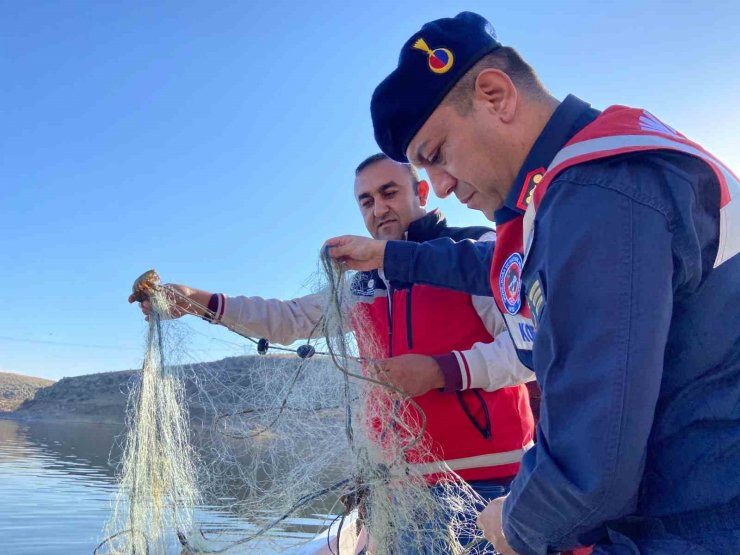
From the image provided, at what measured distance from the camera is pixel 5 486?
A: 43.3ft

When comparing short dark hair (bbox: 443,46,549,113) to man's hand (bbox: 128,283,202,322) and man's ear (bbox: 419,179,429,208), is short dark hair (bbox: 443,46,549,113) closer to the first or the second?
man's ear (bbox: 419,179,429,208)

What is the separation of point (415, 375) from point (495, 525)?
1119mm

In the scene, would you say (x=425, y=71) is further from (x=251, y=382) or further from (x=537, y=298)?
(x=251, y=382)

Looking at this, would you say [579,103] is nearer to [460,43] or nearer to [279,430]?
[460,43]

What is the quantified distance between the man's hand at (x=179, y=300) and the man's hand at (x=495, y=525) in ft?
6.88

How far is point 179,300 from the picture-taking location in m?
3.10

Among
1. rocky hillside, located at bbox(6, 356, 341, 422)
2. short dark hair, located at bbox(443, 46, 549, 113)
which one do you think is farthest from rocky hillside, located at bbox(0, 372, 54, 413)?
short dark hair, located at bbox(443, 46, 549, 113)

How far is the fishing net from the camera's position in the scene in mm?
2426

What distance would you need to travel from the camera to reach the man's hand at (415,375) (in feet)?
8.02

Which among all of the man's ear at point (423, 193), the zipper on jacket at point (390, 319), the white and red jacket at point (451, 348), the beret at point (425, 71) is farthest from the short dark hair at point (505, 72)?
the man's ear at point (423, 193)

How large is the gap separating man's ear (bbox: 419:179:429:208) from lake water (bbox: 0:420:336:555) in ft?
6.52

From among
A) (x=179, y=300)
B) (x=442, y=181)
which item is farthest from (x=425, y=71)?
(x=179, y=300)

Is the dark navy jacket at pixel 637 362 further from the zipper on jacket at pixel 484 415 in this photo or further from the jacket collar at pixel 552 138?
the zipper on jacket at pixel 484 415

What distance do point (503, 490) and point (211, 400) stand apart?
1.84 m
